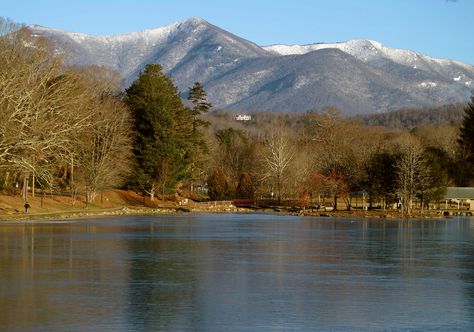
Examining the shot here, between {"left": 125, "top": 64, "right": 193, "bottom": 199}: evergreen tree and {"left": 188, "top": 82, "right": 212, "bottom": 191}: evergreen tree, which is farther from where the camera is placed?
{"left": 188, "top": 82, "right": 212, "bottom": 191}: evergreen tree

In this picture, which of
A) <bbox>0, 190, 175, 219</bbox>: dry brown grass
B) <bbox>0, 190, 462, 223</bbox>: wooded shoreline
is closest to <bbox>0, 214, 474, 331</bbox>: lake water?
<bbox>0, 190, 462, 223</bbox>: wooded shoreline

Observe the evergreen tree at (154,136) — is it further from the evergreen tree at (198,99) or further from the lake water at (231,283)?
the lake water at (231,283)

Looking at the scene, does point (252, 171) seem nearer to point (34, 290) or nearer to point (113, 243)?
point (113, 243)

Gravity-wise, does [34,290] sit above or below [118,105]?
below

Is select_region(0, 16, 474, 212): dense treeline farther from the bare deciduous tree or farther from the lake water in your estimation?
the lake water

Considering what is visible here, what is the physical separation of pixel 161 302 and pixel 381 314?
5.32m

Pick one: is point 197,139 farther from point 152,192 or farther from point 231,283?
point 231,283

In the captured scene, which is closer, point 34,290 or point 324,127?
point 34,290

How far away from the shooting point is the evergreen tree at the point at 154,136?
8788 centimetres

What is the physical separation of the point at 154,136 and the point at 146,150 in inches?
69.3

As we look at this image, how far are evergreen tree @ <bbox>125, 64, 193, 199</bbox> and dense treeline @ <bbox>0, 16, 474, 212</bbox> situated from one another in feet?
0.38

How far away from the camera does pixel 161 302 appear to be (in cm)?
2097

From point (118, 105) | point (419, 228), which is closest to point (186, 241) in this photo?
point (419, 228)

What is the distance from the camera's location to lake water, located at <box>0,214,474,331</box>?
18.6m
